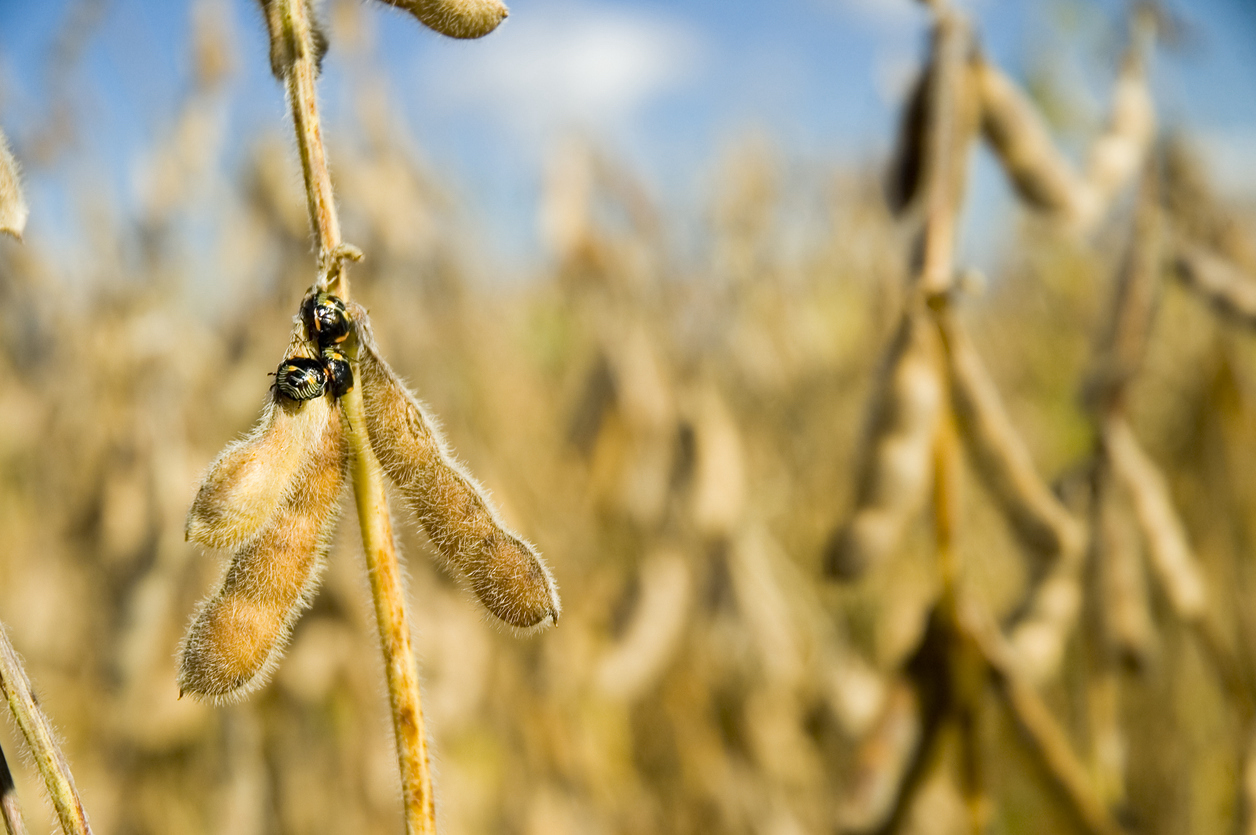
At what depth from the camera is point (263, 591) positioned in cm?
65

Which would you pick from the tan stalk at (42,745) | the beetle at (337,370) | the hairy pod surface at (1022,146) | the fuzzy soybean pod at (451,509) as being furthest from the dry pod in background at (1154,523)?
the tan stalk at (42,745)

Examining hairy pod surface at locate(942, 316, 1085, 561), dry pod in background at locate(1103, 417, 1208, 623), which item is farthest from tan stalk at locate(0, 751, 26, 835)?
dry pod in background at locate(1103, 417, 1208, 623)

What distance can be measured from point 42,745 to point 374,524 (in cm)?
26

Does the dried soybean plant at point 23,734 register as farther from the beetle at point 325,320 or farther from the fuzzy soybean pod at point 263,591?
the beetle at point 325,320

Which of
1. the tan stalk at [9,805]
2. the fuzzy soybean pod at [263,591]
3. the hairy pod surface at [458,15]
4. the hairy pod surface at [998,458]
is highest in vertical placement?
→ the hairy pod surface at [458,15]

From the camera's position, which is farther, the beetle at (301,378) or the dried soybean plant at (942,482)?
the dried soybean plant at (942,482)

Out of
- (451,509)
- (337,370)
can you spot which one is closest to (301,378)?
(337,370)

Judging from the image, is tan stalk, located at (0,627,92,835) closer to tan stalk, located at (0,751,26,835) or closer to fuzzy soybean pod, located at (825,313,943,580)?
tan stalk, located at (0,751,26,835)

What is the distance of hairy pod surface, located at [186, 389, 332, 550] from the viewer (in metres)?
0.60

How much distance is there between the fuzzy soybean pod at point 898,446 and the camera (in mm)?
1244

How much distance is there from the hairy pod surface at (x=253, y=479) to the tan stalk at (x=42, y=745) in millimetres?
167

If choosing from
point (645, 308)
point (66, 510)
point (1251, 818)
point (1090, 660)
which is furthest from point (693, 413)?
point (66, 510)

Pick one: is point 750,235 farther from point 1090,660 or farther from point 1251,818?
point 1251,818

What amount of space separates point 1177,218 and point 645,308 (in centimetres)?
163
